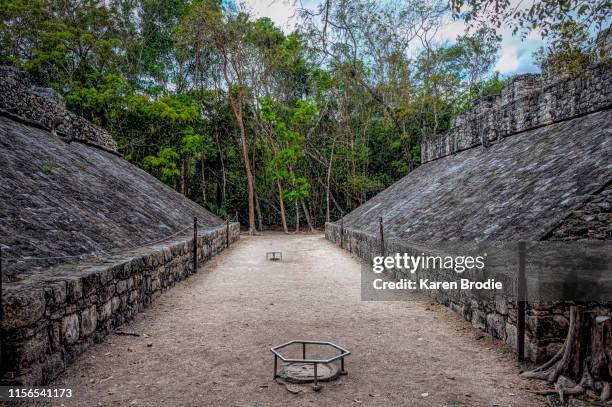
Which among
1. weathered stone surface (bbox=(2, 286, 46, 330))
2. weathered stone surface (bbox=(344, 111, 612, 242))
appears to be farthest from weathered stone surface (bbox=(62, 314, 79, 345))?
weathered stone surface (bbox=(344, 111, 612, 242))

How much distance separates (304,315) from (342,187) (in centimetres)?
2129

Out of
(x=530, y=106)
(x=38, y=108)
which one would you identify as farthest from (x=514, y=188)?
(x=38, y=108)

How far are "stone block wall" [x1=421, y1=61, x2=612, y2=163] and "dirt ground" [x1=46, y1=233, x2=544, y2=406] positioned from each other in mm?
4813

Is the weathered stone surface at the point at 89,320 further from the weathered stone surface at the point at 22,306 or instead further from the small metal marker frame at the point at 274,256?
the small metal marker frame at the point at 274,256

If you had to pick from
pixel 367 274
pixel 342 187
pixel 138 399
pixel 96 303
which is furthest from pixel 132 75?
pixel 138 399

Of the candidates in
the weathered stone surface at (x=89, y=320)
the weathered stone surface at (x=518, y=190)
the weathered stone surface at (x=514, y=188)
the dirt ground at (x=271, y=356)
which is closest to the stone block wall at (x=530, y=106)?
the weathered stone surface at (x=518, y=190)

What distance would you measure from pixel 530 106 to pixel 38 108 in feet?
47.4

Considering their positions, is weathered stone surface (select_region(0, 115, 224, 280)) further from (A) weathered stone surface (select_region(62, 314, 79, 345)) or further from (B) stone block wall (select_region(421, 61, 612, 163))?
(B) stone block wall (select_region(421, 61, 612, 163))

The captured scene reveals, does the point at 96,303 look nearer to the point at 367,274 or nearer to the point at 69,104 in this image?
the point at 367,274

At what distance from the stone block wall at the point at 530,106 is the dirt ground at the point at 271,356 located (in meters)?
4.81

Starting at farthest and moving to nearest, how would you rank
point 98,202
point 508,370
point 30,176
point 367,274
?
point 367,274 → point 98,202 → point 30,176 → point 508,370

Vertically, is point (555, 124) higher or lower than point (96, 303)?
higher

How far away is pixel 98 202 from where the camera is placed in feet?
26.8

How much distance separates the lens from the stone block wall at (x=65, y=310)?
307 centimetres
